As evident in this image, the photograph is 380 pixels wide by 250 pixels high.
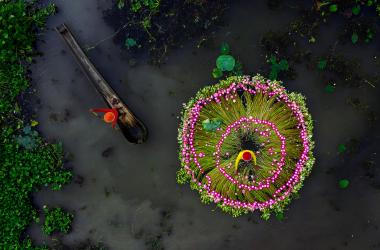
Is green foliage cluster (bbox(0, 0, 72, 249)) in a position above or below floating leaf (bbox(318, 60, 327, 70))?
below

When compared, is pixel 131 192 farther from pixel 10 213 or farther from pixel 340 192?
pixel 340 192

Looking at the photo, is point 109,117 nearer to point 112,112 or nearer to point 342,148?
point 112,112

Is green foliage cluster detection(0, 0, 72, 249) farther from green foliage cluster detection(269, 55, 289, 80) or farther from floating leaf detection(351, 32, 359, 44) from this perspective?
floating leaf detection(351, 32, 359, 44)

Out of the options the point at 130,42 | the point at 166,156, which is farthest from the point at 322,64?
the point at 130,42

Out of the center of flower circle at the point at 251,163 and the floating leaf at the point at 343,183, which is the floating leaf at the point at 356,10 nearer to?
the center of flower circle at the point at 251,163

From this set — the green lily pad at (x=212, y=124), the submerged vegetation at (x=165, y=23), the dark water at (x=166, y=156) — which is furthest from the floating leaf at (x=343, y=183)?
the submerged vegetation at (x=165, y=23)

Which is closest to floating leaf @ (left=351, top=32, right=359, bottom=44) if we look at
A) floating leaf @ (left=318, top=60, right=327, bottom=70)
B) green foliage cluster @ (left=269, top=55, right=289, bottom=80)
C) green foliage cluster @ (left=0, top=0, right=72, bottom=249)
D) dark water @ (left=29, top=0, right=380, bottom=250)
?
floating leaf @ (left=318, top=60, right=327, bottom=70)

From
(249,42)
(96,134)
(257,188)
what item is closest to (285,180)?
(257,188)
